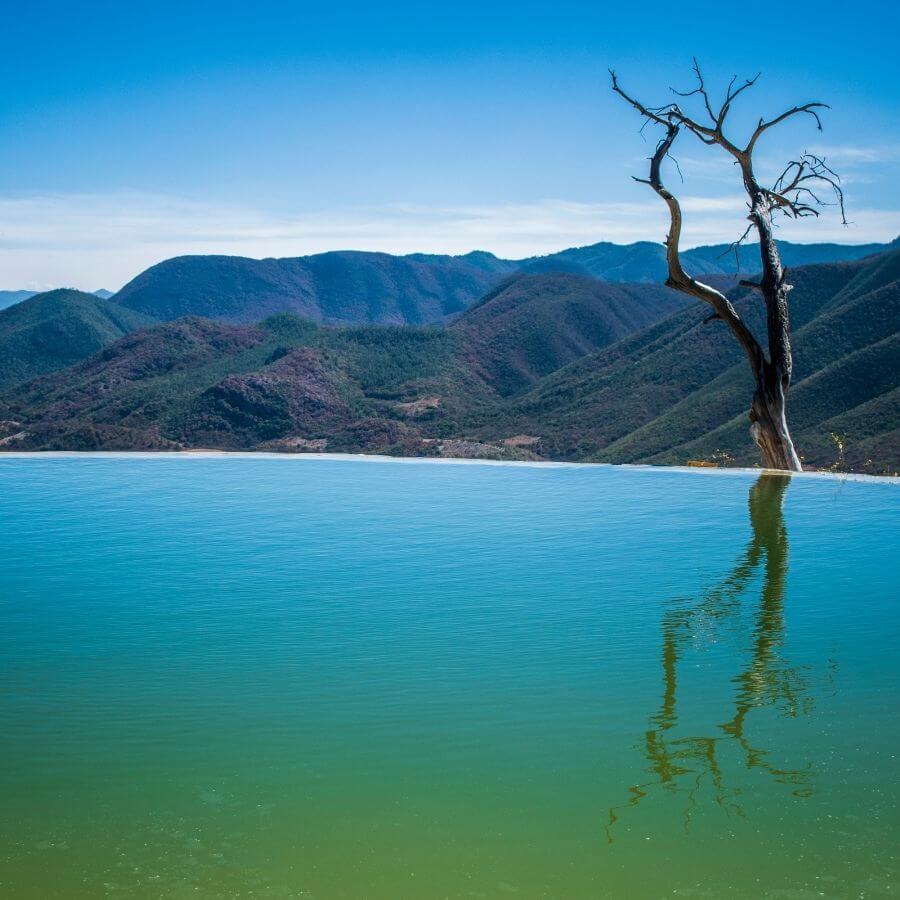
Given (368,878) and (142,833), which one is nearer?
(368,878)

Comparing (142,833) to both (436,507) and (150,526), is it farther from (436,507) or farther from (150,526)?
(436,507)

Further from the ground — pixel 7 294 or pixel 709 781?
pixel 7 294

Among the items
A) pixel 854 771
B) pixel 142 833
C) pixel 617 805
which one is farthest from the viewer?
pixel 854 771

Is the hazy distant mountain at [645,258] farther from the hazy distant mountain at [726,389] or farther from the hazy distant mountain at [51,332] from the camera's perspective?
the hazy distant mountain at [726,389]

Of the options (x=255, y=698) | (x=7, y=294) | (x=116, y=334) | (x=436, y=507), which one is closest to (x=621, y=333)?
(x=116, y=334)

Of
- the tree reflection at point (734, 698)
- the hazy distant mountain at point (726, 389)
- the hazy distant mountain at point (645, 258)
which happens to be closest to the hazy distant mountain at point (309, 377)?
the hazy distant mountain at point (726, 389)

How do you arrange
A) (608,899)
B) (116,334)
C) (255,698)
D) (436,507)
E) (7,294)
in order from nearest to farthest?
(608,899)
(255,698)
(436,507)
(116,334)
(7,294)
